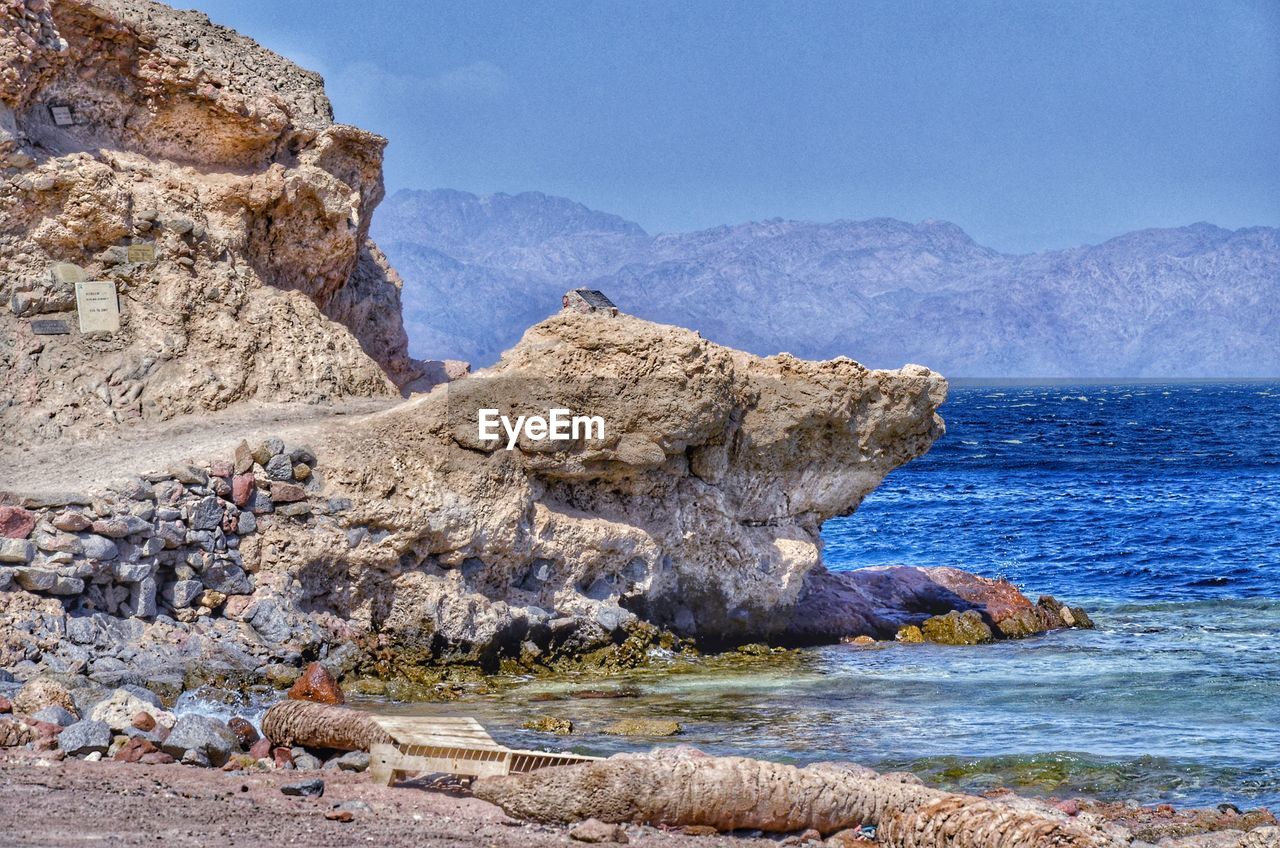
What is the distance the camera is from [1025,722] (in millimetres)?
12531

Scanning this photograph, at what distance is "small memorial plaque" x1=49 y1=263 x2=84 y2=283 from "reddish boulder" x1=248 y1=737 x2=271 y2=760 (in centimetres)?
643

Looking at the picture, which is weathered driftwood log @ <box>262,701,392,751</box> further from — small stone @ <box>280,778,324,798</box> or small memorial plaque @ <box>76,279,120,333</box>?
small memorial plaque @ <box>76,279,120,333</box>

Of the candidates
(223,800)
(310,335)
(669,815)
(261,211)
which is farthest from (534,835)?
(261,211)

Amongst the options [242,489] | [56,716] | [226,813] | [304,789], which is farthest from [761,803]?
[242,489]

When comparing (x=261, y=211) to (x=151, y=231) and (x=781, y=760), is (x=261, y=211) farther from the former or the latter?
(x=781, y=760)

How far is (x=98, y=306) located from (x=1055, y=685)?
9996mm

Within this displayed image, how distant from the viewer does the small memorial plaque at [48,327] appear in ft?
47.2

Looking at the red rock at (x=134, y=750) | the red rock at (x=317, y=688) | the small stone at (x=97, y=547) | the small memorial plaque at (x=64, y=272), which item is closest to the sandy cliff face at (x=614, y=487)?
the red rock at (x=317, y=688)

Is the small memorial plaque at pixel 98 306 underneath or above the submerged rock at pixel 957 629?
above

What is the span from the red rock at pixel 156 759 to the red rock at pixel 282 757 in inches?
27.1

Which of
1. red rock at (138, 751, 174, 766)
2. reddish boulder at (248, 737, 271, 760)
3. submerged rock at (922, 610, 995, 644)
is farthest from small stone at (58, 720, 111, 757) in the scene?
submerged rock at (922, 610, 995, 644)

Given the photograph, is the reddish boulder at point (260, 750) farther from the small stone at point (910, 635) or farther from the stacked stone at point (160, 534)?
the small stone at point (910, 635)

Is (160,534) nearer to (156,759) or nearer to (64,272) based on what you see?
(156,759)

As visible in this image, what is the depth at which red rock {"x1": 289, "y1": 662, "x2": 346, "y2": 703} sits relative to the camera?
11.8 metres
